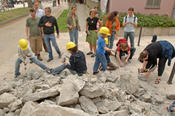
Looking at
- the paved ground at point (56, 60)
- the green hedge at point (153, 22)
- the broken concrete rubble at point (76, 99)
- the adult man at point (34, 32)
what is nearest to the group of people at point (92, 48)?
the adult man at point (34, 32)

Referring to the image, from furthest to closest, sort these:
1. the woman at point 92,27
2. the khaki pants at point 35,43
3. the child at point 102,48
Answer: the woman at point 92,27 < the khaki pants at point 35,43 < the child at point 102,48

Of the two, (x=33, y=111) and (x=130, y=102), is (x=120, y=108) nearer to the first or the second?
(x=130, y=102)

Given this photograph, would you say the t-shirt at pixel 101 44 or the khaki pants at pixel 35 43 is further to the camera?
the khaki pants at pixel 35 43

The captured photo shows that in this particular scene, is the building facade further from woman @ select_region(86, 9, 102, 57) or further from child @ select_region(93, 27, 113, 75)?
child @ select_region(93, 27, 113, 75)

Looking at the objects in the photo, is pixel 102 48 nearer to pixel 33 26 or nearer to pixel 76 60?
pixel 76 60

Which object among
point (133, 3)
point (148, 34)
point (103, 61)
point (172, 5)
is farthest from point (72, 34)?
point (172, 5)

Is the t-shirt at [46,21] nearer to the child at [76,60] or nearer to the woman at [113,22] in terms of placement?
the child at [76,60]

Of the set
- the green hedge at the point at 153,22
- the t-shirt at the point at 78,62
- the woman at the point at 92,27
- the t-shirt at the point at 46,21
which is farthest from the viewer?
the green hedge at the point at 153,22

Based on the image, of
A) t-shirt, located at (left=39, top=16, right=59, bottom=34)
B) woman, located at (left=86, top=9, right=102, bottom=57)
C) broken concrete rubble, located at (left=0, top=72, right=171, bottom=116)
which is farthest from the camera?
woman, located at (left=86, top=9, right=102, bottom=57)

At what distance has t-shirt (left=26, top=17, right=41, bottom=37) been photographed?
18.3ft

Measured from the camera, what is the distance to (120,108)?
3188 mm

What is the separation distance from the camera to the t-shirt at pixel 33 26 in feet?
18.3

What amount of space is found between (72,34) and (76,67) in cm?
263

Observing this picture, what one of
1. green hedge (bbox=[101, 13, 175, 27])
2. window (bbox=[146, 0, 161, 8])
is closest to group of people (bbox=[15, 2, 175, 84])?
green hedge (bbox=[101, 13, 175, 27])
